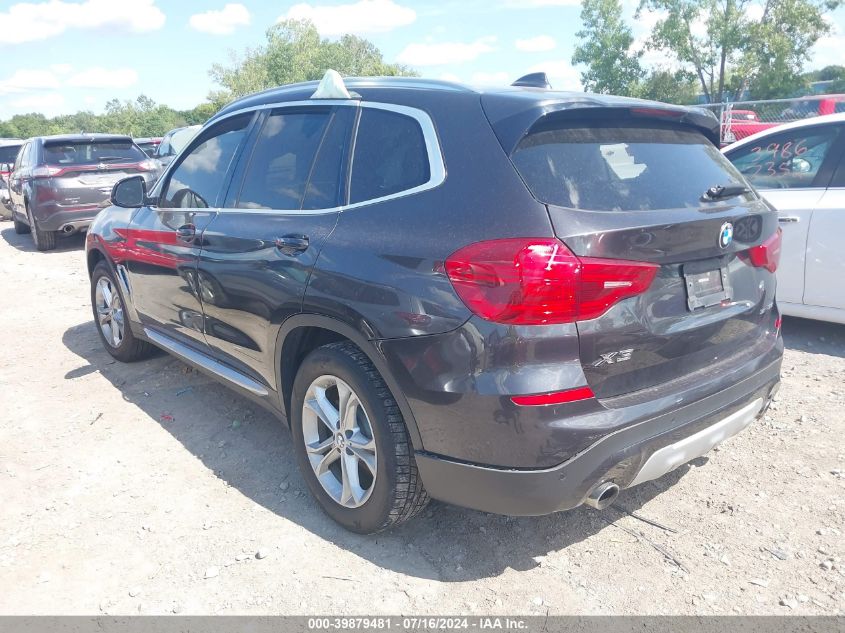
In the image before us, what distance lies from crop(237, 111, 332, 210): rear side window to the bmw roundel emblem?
156cm

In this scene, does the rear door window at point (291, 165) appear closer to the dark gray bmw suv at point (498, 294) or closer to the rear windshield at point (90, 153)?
the dark gray bmw suv at point (498, 294)

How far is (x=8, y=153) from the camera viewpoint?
16.4 m

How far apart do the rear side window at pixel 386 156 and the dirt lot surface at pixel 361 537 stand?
58.3 inches

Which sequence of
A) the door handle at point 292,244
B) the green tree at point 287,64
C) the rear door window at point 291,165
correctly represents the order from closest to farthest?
the door handle at point 292,244 < the rear door window at point 291,165 < the green tree at point 287,64

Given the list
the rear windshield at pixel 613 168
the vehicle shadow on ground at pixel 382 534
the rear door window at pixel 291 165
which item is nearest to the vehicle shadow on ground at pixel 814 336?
the vehicle shadow on ground at pixel 382 534

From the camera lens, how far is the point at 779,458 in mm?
3525

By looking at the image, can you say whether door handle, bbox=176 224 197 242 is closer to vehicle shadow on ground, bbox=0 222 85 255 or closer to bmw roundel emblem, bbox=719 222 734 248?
bmw roundel emblem, bbox=719 222 734 248

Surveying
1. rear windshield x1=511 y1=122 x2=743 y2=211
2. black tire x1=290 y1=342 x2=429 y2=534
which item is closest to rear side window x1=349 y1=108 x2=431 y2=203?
rear windshield x1=511 y1=122 x2=743 y2=211

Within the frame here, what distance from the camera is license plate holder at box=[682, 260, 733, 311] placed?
253cm

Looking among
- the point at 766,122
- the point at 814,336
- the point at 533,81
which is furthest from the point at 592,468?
the point at 766,122

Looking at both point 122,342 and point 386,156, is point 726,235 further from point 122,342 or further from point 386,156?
point 122,342

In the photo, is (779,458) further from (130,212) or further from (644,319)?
(130,212)

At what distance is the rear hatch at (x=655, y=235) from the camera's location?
2.32 metres

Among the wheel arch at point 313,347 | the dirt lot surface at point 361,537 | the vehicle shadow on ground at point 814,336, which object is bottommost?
the vehicle shadow on ground at point 814,336
